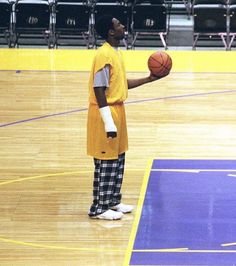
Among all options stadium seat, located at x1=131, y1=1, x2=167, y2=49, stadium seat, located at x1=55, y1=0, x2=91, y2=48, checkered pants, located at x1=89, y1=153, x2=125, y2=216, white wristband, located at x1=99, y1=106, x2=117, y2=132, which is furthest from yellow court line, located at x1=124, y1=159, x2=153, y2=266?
stadium seat, located at x1=55, y1=0, x2=91, y2=48

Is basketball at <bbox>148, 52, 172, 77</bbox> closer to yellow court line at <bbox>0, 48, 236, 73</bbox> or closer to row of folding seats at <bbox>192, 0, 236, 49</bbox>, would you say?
yellow court line at <bbox>0, 48, 236, 73</bbox>

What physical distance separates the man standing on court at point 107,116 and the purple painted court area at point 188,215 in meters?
0.43

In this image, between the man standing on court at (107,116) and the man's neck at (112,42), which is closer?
the man standing on court at (107,116)

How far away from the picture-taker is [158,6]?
1831 centimetres

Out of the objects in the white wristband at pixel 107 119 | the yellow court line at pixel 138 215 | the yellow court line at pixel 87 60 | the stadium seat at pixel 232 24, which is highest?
the white wristband at pixel 107 119

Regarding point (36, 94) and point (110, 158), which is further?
point (36, 94)

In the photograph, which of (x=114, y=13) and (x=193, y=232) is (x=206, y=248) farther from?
(x=114, y=13)

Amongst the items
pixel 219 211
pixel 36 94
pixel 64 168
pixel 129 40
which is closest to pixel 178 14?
pixel 129 40

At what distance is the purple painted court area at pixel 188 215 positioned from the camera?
7676 millimetres

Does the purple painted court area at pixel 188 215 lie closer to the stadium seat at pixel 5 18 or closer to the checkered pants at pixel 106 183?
the checkered pants at pixel 106 183

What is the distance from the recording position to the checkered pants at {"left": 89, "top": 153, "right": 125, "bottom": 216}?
8664mm

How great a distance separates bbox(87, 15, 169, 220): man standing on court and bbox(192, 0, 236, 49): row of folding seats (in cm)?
984

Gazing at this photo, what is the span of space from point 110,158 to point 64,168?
214 centimetres

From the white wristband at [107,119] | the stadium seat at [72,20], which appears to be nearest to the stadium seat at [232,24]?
the stadium seat at [72,20]
